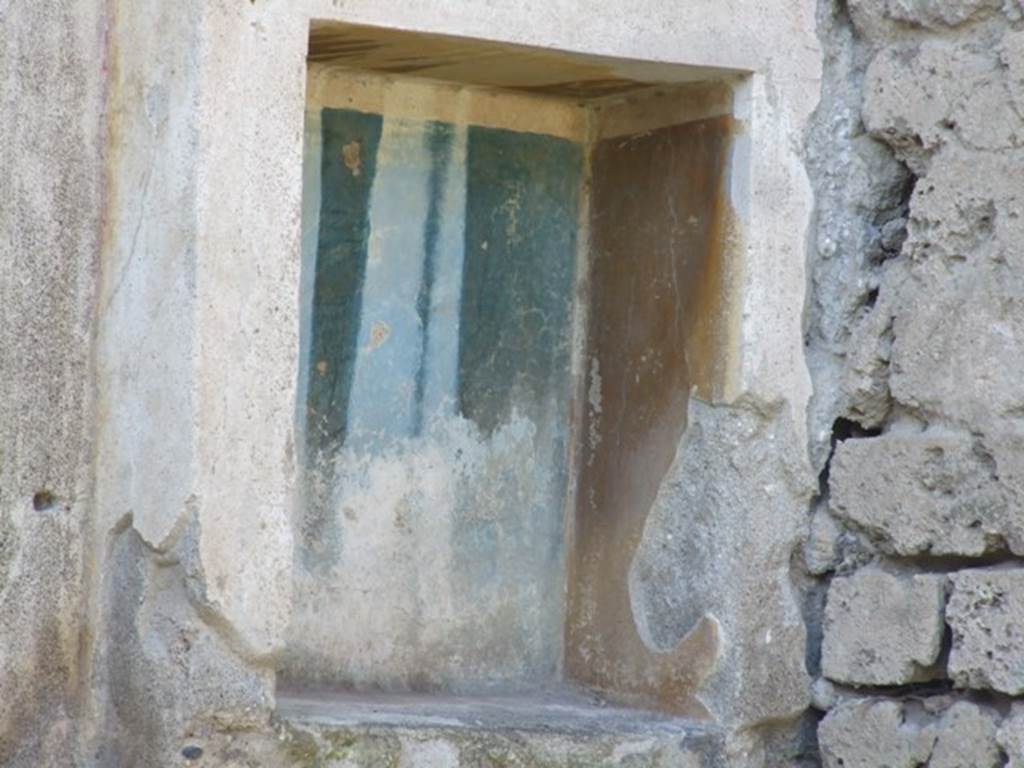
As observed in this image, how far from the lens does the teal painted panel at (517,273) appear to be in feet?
13.1

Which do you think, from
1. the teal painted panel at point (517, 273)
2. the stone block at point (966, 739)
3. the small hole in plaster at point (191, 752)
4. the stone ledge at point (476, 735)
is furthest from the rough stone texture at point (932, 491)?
the small hole in plaster at point (191, 752)

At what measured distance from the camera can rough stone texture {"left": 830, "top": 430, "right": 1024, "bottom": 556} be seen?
343 cm

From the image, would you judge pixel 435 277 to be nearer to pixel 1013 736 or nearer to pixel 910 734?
pixel 910 734

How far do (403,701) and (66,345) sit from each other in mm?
848

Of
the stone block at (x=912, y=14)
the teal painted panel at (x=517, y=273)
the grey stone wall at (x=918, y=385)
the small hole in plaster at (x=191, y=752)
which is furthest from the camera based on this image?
the teal painted panel at (x=517, y=273)

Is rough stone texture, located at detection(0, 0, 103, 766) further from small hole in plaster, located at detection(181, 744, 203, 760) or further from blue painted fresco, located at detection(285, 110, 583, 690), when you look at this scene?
blue painted fresco, located at detection(285, 110, 583, 690)

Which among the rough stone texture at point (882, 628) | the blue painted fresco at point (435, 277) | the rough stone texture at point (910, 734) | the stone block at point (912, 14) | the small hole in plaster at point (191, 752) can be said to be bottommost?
the small hole in plaster at point (191, 752)

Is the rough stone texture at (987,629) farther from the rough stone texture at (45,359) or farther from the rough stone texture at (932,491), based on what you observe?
the rough stone texture at (45,359)

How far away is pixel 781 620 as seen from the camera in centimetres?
373

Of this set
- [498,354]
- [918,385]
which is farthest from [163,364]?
[918,385]

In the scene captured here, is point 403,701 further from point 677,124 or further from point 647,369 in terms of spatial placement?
point 677,124

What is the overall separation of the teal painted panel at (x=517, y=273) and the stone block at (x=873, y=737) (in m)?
0.81

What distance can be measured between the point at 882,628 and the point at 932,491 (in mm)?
250

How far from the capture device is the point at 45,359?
11.4 ft
